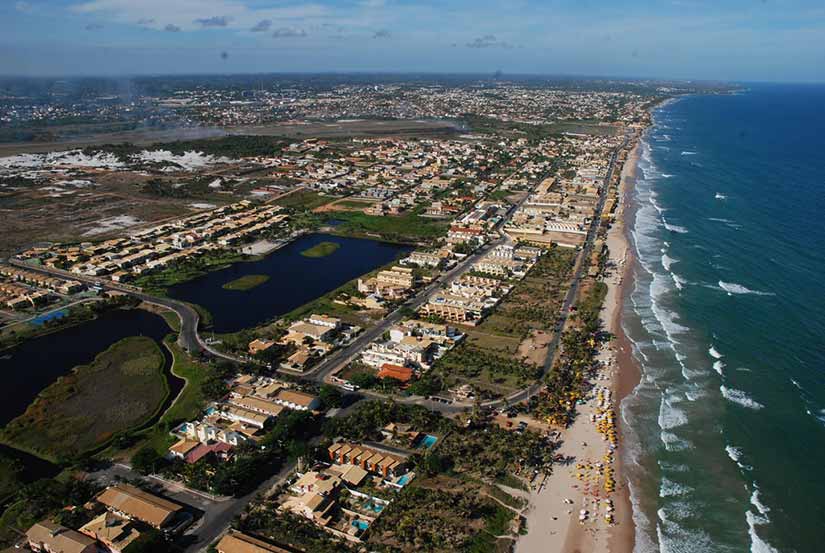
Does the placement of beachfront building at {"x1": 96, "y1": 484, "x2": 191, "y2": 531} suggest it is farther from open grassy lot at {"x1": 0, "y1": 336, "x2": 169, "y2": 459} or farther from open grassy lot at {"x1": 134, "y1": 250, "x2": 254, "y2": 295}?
open grassy lot at {"x1": 134, "y1": 250, "x2": 254, "y2": 295}

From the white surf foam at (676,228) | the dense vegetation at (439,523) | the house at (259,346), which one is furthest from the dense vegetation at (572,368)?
the white surf foam at (676,228)

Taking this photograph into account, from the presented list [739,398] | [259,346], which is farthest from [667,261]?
[259,346]

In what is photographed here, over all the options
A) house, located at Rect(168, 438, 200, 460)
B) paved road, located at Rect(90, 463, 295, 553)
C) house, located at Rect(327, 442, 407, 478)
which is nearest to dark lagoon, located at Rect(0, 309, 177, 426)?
house, located at Rect(168, 438, 200, 460)

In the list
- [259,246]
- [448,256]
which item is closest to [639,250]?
[448,256]

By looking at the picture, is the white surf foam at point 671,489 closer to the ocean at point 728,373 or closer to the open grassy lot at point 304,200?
the ocean at point 728,373

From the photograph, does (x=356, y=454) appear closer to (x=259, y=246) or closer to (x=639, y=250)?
(x=259, y=246)
